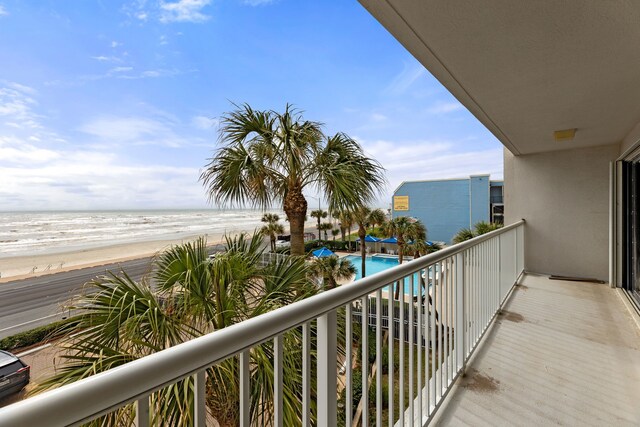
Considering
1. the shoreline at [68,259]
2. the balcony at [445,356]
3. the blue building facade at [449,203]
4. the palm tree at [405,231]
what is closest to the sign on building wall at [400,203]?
the blue building facade at [449,203]

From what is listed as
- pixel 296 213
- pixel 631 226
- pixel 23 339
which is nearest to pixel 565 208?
pixel 631 226

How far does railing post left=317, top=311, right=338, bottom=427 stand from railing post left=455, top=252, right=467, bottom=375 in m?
1.24

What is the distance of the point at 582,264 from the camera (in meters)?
4.33

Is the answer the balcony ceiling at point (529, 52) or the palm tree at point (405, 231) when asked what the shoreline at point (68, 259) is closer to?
the palm tree at point (405, 231)

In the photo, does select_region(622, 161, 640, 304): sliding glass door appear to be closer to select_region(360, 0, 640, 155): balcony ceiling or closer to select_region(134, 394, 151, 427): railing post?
select_region(360, 0, 640, 155): balcony ceiling

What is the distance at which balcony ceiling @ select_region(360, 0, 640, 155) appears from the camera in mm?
1404

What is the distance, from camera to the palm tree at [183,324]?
139cm

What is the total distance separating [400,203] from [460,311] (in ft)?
84.1

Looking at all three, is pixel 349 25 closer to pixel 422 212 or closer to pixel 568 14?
pixel 568 14

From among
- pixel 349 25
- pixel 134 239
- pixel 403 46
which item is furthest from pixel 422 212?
pixel 403 46

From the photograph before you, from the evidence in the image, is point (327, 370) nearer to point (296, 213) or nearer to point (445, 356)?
point (445, 356)

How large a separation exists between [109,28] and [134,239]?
1336 cm

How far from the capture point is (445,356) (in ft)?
5.46

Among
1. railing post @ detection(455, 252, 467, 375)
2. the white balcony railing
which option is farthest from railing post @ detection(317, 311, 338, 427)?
railing post @ detection(455, 252, 467, 375)
